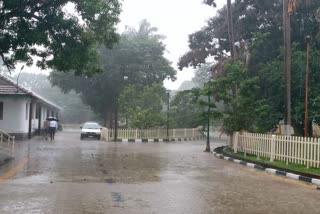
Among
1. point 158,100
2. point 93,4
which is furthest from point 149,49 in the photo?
point 93,4

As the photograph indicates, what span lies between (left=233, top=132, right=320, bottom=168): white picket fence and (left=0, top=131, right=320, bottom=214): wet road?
5.61 feet

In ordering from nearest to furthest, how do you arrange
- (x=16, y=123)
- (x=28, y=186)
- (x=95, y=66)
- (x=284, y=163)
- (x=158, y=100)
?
(x=28, y=186), (x=284, y=163), (x=95, y=66), (x=16, y=123), (x=158, y=100)

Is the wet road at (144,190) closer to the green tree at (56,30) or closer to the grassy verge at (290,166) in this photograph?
the grassy verge at (290,166)

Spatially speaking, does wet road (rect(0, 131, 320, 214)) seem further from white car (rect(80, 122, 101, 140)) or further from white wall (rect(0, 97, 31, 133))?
white car (rect(80, 122, 101, 140))

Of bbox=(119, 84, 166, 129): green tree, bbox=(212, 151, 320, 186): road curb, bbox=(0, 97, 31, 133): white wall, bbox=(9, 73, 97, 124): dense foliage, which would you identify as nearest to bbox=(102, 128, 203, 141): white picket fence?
bbox=(119, 84, 166, 129): green tree

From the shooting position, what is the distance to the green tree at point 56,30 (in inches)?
664

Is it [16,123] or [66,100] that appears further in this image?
[66,100]

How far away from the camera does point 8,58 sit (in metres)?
19.6

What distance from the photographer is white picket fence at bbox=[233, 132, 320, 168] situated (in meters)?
15.2

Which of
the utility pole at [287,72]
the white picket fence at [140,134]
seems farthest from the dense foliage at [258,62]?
the white picket fence at [140,134]

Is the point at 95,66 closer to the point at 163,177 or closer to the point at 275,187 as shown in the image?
the point at 163,177

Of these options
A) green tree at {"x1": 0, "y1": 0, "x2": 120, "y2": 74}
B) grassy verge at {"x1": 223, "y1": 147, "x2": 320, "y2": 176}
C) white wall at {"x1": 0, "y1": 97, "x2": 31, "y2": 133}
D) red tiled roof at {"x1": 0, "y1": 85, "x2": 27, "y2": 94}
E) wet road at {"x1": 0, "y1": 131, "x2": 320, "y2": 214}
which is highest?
green tree at {"x1": 0, "y1": 0, "x2": 120, "y2": 74}

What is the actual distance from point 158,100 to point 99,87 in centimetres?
1466

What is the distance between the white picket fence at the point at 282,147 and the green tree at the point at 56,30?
312 inches
